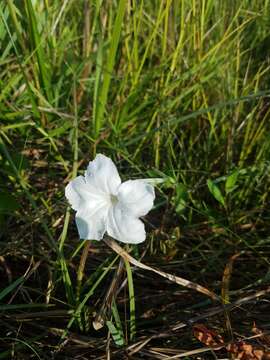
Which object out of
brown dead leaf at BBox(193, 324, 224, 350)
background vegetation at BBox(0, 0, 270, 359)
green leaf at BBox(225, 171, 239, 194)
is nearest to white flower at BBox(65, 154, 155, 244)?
background vegetation at BBox(0, 0, 270, 359)

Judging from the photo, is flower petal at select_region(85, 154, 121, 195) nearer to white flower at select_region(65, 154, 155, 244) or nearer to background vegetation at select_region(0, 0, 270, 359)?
white flower at select_region(65, 154, 155, 244)

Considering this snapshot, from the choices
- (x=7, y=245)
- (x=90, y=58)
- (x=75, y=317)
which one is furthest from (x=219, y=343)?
(x=90, y=58)

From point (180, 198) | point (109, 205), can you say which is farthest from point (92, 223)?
point (180, 198)

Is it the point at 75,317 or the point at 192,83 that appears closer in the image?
the point at 75,317

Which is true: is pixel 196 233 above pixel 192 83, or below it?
below

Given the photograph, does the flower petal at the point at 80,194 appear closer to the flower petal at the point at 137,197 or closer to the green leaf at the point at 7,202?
the flower petal at the point at 137,197

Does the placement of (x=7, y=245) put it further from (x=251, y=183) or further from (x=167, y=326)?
(x=251, y=183)

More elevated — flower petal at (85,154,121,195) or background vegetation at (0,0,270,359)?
flower petal at (85,154,121,195)
